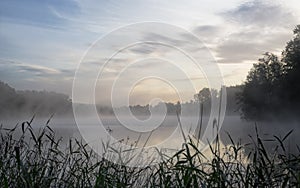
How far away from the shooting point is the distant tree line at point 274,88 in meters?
41.2

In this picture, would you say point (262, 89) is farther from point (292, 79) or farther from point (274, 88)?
point (292, 79)

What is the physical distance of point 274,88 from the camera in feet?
145

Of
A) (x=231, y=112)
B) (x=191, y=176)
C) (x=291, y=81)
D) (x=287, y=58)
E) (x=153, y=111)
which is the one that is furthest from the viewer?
(x=231, y=112)

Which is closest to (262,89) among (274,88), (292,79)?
(274,88)

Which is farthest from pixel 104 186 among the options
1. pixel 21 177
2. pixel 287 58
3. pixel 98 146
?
pixel 287 58

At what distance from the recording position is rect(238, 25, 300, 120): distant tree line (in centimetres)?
4125

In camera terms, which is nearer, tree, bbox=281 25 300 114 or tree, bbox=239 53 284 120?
tree, bbox=281 25 300 114

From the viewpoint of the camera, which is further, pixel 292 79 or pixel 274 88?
pixel 274 88

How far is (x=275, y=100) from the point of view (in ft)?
142

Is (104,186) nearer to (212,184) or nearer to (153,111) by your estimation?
(212,184)

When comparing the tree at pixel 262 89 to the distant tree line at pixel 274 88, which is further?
the tree at pixel 262 89

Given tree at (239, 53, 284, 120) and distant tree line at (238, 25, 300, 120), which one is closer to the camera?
distant tree line at (238, 25, 300, 120)

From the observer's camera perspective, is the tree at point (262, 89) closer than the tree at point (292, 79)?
No

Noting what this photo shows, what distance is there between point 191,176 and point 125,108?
3.08 metres
